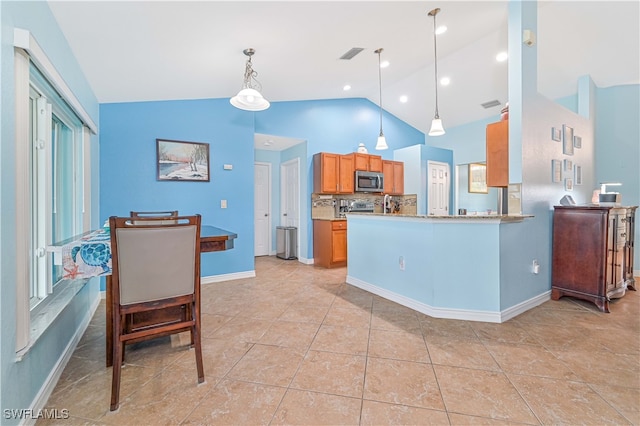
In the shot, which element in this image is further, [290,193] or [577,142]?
[290,193]

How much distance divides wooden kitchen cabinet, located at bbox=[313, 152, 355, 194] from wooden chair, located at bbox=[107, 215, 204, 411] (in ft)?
11.2

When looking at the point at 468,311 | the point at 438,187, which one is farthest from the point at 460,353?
the point at 438,187

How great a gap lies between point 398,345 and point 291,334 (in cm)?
86

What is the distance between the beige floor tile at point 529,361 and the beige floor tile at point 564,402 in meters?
0.07

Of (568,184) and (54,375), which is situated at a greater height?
(568,184)

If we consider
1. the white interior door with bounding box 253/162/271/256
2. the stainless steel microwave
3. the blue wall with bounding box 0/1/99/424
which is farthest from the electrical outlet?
the white interior door with bounding box 253/162/271/256

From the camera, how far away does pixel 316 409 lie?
1469mm

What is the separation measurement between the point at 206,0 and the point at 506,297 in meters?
3.48

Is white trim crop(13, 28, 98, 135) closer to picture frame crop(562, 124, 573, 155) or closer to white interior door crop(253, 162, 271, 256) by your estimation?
white interior door crop(253, 162, 271, 256)

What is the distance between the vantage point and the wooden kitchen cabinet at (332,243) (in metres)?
4.77

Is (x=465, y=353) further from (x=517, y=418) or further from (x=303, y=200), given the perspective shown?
(x=303, y=200)

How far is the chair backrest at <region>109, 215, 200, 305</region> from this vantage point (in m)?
1.52

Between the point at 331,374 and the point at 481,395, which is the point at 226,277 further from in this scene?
the point at 481,395

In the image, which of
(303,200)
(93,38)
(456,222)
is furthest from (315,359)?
(303,200)
